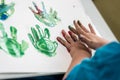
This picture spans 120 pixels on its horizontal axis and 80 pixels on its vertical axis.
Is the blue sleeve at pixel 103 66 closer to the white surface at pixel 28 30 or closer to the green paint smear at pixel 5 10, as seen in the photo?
the white surface at pixel 28 30

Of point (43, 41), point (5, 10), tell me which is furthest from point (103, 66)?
point (5, 10)

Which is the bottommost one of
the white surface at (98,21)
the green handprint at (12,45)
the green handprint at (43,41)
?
the white surface at (98,21)

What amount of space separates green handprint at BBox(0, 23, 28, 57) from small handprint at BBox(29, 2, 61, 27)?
130 mm

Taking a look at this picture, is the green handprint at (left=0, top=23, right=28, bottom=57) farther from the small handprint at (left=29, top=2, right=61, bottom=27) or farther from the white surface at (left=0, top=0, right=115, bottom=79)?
the small handprint at (left=29, top=2, right=61, bottom=27)

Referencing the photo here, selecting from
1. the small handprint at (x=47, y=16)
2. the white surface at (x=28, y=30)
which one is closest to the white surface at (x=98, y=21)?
the white surface at (x=28, y=30)

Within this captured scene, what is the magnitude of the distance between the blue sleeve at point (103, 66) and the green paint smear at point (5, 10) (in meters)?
0.28

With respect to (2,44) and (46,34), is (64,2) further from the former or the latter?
(2,44)

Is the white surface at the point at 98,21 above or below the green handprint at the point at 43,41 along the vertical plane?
below

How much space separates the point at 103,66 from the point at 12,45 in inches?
10.2

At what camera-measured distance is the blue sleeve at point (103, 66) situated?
0.57m

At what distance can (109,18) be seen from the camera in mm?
1260

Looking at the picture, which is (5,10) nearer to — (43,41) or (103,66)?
(43,41)

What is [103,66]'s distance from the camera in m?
0.58

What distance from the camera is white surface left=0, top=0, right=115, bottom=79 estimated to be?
0.65m
